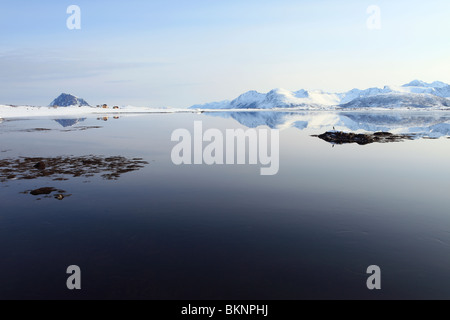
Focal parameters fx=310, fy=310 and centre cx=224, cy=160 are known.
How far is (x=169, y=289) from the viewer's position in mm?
9102

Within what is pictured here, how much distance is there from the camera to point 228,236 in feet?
41.2

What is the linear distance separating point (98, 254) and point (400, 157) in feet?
101

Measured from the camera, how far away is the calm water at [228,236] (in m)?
9.34

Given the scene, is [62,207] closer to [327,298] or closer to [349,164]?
[327,298]

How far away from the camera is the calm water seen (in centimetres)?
934

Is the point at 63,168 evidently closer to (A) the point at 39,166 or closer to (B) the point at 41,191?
(A) the point at 39,166
